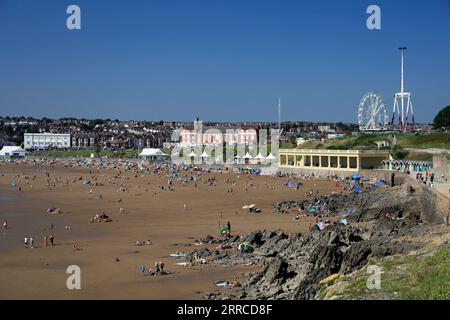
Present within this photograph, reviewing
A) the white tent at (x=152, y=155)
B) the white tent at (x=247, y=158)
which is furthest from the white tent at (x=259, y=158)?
the white tent at (x=152, y=155)

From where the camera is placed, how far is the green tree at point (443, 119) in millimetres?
76312

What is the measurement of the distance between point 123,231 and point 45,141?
366 ft

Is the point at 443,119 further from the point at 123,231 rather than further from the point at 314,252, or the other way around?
the point at 314,252

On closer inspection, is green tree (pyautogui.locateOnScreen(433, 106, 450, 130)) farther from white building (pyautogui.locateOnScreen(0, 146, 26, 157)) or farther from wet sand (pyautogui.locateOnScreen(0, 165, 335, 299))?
white building (pyautogui.locateOnScreen(0, 146, 26, 157))

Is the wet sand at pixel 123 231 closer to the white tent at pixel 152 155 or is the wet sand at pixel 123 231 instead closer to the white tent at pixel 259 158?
the white tent at pixel 259 158

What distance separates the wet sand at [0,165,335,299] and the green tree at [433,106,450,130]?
39.8m

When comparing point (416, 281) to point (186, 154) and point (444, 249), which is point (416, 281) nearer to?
point (444, 249)

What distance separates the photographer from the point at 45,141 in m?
129

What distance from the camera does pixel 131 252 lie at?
1914cm

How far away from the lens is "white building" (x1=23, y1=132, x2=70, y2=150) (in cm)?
12731

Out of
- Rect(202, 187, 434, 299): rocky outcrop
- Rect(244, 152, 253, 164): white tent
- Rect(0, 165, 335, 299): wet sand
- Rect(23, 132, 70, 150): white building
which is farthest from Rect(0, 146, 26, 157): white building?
Rect(202, 187, 434, 299): rocky outcrop

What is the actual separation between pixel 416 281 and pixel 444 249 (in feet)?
7.04

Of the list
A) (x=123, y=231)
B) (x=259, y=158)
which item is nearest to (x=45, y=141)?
(x=259, y=158)

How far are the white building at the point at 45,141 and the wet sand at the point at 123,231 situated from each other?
8621 cm
